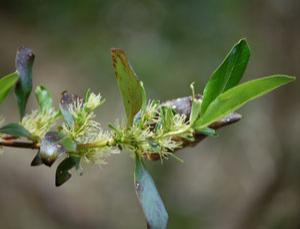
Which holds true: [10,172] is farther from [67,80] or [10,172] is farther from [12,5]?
[12,5]

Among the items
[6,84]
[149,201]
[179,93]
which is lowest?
[179,93]

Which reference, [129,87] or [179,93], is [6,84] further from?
[179,93]

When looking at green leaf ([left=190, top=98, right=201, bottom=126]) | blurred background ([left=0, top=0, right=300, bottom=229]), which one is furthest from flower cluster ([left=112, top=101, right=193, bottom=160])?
blurred background ([left=0, top=0, right=300, bottom=229])

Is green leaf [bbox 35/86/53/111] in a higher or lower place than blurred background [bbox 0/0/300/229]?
higher

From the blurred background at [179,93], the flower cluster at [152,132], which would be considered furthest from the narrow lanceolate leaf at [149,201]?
the blurred background at [179,93]

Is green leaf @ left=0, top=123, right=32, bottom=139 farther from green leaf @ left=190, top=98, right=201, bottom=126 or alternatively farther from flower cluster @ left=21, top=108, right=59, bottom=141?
green leaf @ left=190, top=98, right=201, bottom=126

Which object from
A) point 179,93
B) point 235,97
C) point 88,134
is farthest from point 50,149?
point 179,93
